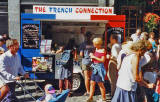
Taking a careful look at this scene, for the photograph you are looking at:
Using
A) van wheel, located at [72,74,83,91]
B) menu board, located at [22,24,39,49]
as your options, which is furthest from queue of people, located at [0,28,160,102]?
menu board, located at [22,24,39,49]

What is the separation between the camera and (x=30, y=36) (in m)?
7.64

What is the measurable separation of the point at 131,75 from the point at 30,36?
4115 millimetres

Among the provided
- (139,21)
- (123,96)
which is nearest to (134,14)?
(139,21)

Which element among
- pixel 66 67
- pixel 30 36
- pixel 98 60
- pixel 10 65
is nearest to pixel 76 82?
pixel 66 67

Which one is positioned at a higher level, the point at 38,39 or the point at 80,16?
the point at 80,16

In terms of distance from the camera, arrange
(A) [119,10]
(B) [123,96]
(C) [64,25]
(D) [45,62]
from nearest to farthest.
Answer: (B) [123,96] → (D) [45,62] → (C) [64,25] → (A) [119,10]

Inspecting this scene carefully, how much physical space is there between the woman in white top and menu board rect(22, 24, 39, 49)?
381 cm

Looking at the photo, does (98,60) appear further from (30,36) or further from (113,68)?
(30,36)

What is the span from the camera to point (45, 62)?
24.9 ft

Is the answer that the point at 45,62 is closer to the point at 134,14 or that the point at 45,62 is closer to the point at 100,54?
the point at 100,54

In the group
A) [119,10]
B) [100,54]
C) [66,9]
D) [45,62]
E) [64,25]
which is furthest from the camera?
[119,10]

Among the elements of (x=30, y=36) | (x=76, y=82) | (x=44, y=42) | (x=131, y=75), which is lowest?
(x=76, y=82)

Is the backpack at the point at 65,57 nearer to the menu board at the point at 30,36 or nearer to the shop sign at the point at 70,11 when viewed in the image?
the menu board at the point at 30,36

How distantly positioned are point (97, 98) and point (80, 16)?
255cm
